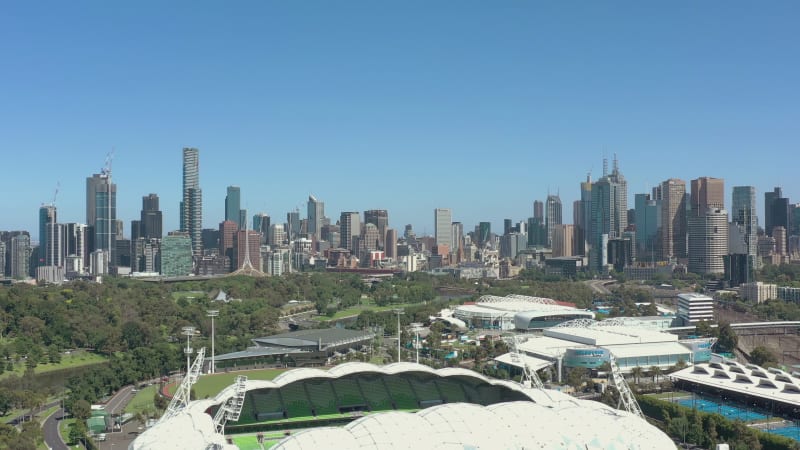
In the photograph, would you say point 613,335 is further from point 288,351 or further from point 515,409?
point 515,409

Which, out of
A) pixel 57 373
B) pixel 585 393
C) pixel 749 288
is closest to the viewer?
pixel 585 393

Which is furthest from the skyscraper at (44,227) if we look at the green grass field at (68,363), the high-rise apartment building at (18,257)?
the green grass field at (68,363)

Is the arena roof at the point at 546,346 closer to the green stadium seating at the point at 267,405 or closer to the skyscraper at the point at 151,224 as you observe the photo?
the green stadium seating at the point at 267,405

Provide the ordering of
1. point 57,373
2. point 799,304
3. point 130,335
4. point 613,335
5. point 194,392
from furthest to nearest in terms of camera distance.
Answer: point 799,304 → point 130,335 → point 613,335 → point 57,373 → point 194,392

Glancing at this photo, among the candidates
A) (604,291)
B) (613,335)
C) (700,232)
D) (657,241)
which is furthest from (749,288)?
(657,241)

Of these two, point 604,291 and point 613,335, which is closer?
point 613,335

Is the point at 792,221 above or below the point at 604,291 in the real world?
above

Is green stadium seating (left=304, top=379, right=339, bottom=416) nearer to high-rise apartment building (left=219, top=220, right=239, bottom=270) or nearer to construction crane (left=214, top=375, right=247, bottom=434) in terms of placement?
construction crane (left=214, top=375, right=247, bottom=434)
